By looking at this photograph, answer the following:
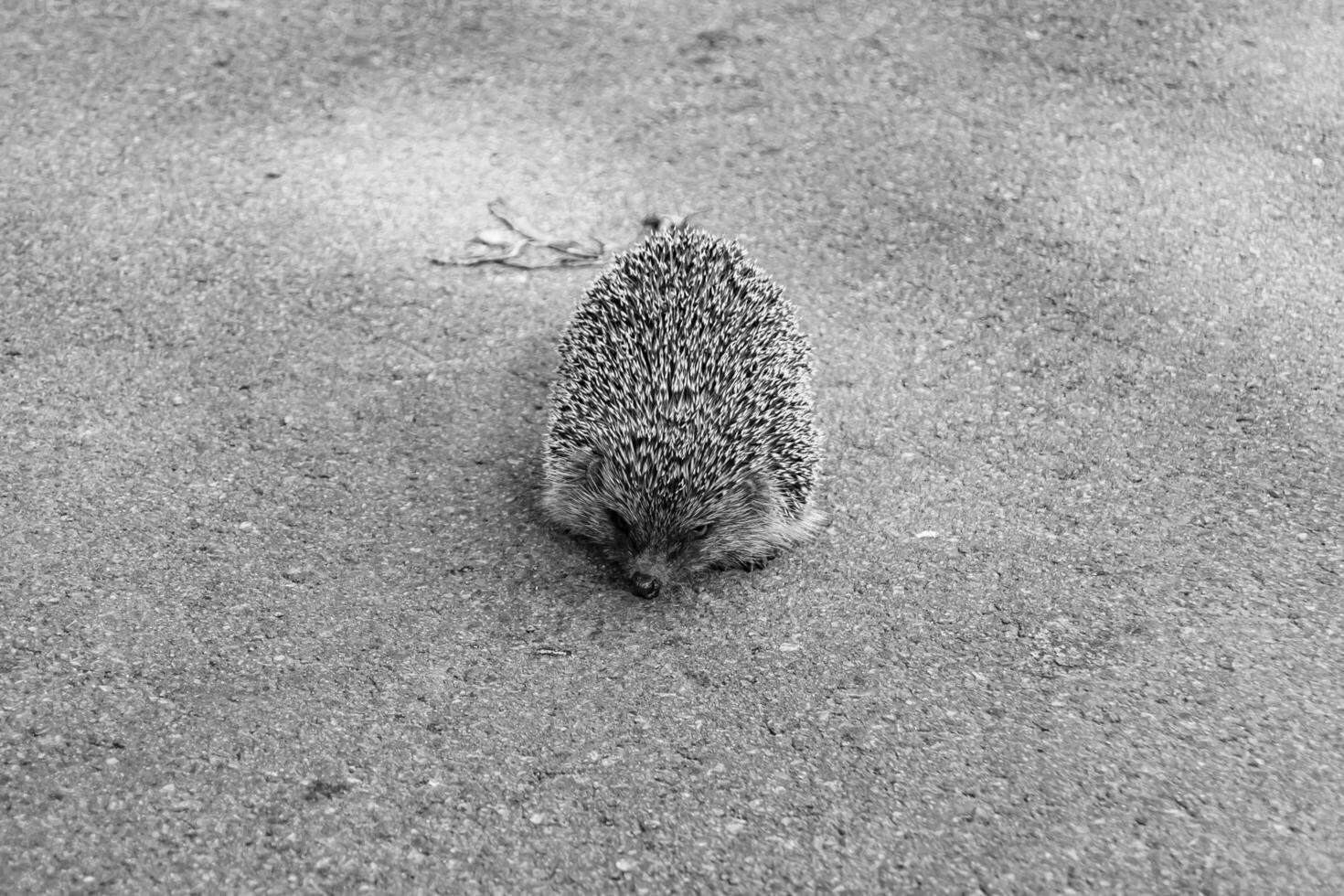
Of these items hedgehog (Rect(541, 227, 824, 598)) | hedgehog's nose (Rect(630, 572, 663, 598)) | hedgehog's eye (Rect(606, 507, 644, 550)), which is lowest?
hedgehog's nose (Rect(630, 572, 663, 598))

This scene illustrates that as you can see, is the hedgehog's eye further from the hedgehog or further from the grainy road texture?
the grainy road texture

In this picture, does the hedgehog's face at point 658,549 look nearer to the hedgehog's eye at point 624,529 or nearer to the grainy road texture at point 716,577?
the hedgehog's eye at point 624,529

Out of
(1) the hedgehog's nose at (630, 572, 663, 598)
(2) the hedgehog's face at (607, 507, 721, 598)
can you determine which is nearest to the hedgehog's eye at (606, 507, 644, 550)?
(2) the hedgehog's face at (607, 507, 721, 598)

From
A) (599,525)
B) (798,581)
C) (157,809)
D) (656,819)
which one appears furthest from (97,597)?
(798,581)

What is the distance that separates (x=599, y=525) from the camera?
444cm

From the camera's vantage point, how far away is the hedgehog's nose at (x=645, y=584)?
13.8 feet

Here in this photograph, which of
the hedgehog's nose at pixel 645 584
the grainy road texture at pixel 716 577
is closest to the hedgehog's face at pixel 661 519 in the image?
the hedgehog's nose at pixel 645 584

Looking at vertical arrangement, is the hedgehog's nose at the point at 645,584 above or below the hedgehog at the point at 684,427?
below

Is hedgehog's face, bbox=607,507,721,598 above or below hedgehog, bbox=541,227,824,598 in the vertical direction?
below

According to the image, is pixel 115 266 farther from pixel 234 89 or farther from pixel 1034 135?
pixel 1034 135

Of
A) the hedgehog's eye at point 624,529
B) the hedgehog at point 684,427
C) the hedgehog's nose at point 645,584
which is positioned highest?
the hedgehog at point 684,427

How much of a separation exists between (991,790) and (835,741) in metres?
0.47

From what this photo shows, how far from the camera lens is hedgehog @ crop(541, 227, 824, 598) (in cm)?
425

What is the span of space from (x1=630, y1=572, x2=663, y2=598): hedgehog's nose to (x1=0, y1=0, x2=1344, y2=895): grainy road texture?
0.09m
